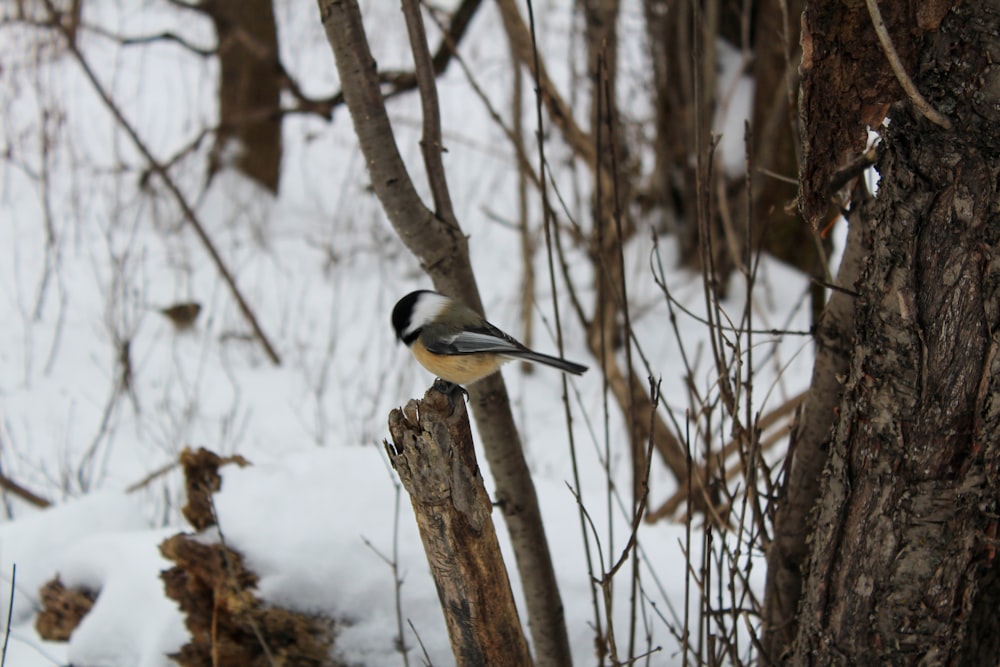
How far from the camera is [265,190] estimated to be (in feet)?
23.9

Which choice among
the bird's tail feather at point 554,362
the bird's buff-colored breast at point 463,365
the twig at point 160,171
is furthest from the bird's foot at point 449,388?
the twig at point 160,171

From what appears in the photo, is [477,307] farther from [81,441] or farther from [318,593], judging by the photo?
[81,441]

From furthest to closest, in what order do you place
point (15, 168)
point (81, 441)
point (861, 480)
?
1. point (15, 168)
2. point (81, 441)
3. point (861, 480)

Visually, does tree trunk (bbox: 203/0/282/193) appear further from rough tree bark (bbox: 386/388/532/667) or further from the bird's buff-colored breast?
rough tree bark (bbox: 386/388/532/667)

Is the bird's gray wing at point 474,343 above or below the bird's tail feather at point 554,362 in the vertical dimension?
above

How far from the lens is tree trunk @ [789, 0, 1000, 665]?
1.18m

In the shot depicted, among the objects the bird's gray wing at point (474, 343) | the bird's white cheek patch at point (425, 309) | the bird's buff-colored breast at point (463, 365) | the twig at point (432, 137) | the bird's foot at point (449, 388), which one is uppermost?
the twig at point (432, 137)

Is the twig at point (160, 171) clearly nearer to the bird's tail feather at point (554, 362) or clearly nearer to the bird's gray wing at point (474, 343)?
the bird's gray wing at point (474, 343)

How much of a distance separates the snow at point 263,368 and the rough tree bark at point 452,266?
203 millimetres

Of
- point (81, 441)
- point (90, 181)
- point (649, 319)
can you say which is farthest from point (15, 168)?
point (649, 319)

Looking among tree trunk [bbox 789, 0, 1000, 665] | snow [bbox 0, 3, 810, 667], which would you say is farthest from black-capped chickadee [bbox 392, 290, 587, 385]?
tree trunk [bbox 789, 0, 1000, 665]

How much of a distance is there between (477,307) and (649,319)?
4441 millimetres

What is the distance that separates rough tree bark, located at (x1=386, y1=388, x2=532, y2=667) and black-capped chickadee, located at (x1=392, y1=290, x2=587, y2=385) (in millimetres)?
292

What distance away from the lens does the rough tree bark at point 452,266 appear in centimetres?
151
